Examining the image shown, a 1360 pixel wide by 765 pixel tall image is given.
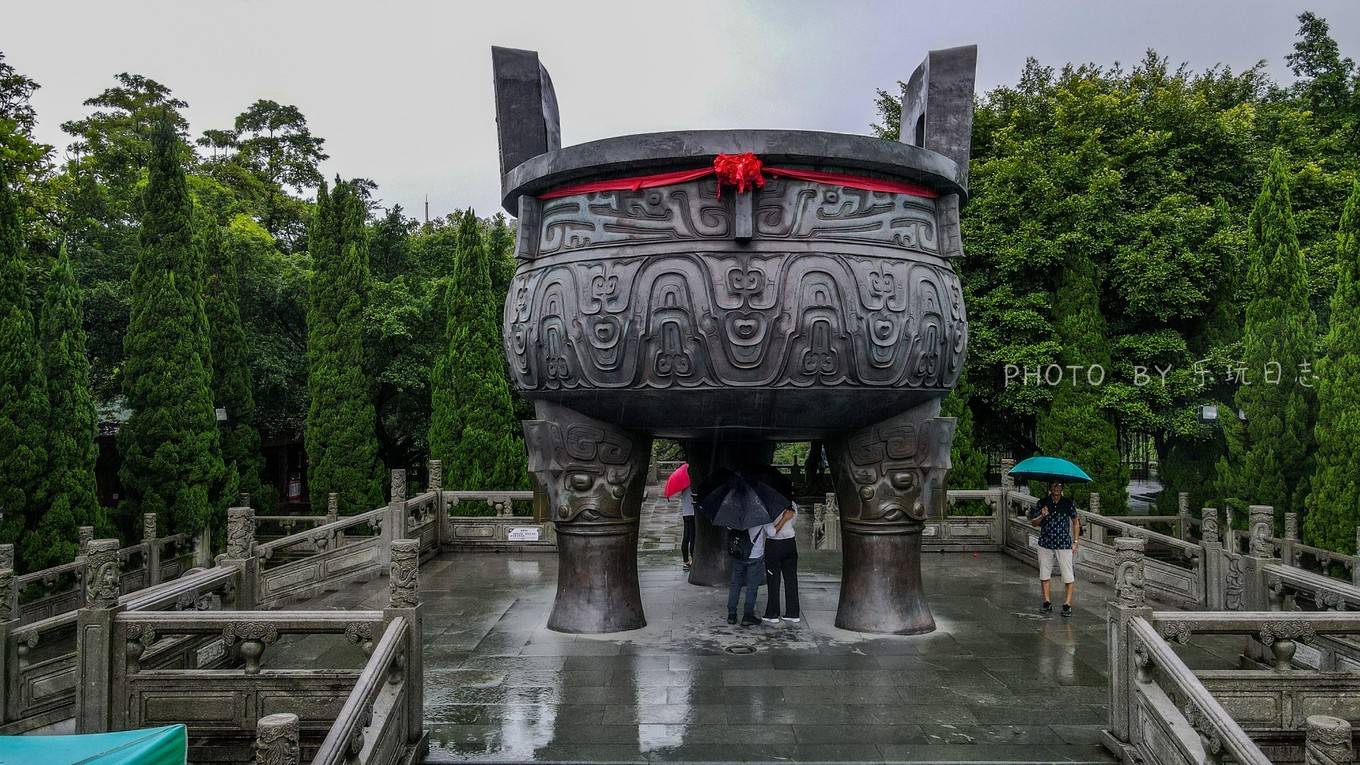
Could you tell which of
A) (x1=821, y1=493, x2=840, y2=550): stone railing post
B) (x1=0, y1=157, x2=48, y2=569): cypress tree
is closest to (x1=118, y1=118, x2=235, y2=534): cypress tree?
(x1=0, y1=157, x2=48, y2=569): cypress tree

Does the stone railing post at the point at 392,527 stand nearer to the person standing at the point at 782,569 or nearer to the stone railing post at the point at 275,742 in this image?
the person standing at the point at 782,569

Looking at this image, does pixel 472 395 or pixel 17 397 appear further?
pixel 472 395

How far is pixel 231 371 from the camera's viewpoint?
1692 centimetres

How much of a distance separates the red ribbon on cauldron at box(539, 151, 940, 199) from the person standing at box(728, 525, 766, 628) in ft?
8.83

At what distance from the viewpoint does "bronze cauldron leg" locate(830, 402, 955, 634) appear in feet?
20.9

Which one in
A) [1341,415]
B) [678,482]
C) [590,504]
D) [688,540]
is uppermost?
[1341,415]

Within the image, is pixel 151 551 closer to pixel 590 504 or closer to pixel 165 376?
pixel 165 376

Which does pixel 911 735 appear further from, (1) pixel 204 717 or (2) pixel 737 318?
(1) pixel 204 717

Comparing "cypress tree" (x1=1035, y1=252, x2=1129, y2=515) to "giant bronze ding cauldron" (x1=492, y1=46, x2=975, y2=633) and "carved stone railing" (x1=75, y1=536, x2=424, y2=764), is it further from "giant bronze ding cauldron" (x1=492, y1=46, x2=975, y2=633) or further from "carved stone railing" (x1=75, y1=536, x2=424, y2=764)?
"carved stone railing" (x1=75, y1=536, x2=424, y2=764)

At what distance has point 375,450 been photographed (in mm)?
17406

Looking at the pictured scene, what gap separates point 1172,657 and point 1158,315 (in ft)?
42.7

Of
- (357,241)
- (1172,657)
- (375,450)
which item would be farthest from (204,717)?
(357,241)

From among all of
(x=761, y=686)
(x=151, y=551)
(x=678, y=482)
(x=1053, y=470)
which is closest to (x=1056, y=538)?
(x=1053, y=470)

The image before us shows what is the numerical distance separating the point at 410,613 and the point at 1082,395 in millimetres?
14104
